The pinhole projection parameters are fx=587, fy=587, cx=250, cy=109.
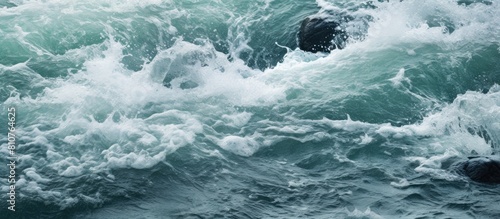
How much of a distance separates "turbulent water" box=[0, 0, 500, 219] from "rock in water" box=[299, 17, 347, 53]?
277 millimetres

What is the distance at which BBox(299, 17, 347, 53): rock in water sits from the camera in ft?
47.2

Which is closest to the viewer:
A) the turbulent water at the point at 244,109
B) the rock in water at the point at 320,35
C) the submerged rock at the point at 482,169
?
the turbulent water at the point at 244,109

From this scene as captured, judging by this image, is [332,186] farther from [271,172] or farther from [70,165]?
[70,165]

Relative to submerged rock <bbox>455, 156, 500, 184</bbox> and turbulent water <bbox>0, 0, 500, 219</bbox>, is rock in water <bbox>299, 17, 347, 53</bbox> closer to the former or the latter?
turbulent water <bbox>0, 0, 500, 219</bbox>

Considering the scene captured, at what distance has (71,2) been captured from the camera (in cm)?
1602

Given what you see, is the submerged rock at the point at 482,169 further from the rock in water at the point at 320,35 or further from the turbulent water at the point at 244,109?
the rock in water at the point at 320,35

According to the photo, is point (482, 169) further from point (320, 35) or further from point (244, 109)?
point (320, 35)

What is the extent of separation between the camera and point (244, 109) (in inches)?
468

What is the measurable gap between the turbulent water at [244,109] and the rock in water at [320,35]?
0.28 meters

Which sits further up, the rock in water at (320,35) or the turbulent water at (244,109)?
the rock in water at (320,35)

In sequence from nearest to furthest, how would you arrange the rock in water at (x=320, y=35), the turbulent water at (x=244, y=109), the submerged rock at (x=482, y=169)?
1. the turbulent water at (x=244, y=109)
2. the submerged rock at (x=482, y=169)
3. the rock in water at (x=320, y=35)

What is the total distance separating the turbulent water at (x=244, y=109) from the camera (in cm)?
901

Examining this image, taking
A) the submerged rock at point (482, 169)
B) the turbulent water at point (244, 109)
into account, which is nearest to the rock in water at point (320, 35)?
the turbulent water at point (244, 109)

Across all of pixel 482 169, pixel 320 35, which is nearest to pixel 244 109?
pixel 320 35
